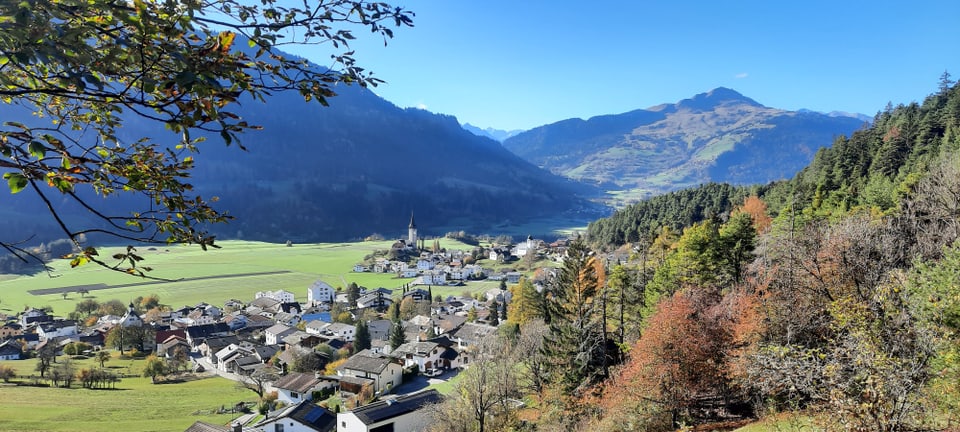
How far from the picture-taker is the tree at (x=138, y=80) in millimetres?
2146

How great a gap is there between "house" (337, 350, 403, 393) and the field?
40264mm

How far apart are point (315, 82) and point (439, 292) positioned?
265 feet

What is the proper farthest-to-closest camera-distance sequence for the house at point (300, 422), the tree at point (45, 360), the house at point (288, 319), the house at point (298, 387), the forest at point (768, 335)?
the house at point (288, 319) → the tree at point (45, 360) → the house at point (298, 387) → the house at point (300, 422) → the forest at point (768, 335)

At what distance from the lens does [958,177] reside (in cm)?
1952

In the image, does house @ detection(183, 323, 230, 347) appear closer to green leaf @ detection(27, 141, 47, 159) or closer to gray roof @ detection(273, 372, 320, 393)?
gray roof @ detection(273, 372, 320, 393)

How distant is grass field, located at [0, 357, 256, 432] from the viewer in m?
31.5

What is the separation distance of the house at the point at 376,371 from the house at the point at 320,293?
40.3 metres

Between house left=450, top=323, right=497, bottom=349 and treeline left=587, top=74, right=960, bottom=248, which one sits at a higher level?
treeline left=587, top=74, right=960, bottom=248

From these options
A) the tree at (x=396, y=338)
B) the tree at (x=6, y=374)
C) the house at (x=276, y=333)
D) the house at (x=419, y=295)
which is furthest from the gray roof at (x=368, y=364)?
the house at (x=419, y=295)

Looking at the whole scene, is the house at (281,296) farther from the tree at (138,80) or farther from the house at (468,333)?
the tree at (138,80)

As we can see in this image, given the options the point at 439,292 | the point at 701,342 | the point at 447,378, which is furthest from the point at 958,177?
the point at 439,292

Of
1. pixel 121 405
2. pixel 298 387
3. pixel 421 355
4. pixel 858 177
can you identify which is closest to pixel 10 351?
pixel 121 405

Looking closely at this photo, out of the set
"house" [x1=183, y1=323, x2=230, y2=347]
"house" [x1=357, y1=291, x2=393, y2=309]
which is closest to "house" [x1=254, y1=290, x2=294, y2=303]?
"house" [x1=357, y1=291, x2=393, y2=309]

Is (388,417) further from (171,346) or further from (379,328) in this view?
(171,346)
